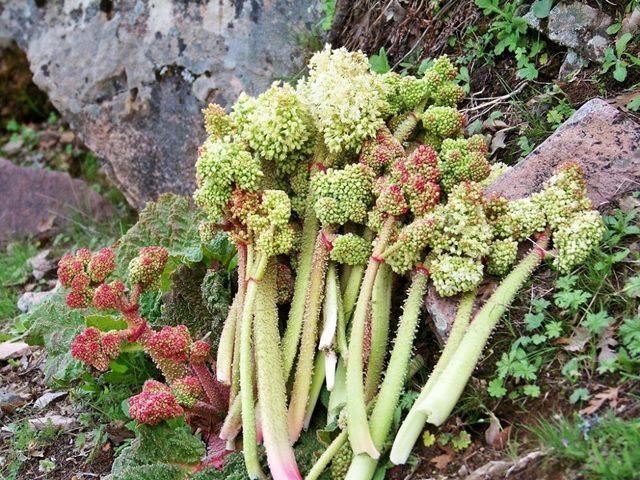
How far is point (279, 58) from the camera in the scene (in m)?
4.20

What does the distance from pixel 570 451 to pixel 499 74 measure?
Result: 1.97 m

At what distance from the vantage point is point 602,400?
208cm

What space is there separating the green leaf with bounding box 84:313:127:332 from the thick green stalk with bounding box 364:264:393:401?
1006mm

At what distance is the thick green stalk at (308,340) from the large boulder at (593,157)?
420 millimetres

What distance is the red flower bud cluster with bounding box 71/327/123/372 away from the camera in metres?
2.54

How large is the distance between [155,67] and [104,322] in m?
2.01

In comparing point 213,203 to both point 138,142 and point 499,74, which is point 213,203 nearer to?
point 499,74

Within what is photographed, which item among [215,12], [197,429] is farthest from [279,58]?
[197,429]

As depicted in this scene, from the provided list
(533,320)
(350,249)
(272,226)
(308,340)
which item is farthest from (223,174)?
(533,320)

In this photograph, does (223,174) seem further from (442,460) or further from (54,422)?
(54,422)

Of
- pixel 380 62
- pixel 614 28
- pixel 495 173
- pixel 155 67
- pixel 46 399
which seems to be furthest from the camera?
pixel 155 67

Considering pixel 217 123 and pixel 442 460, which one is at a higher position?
pixel 217 123

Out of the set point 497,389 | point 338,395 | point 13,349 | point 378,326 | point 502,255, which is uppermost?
point 502,255

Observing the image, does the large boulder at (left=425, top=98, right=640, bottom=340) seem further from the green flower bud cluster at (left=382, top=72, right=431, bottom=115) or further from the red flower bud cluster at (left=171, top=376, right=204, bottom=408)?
the red flower bud cluster at (left=171, top=376, right=204, bottom=408)
